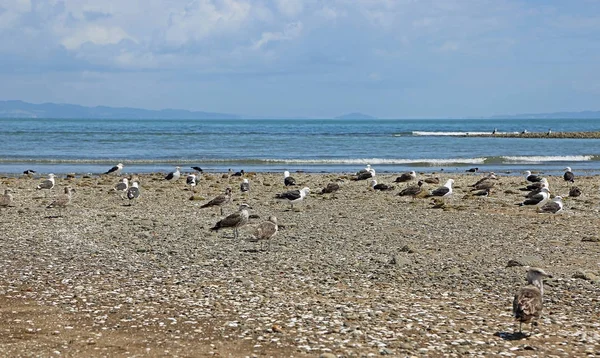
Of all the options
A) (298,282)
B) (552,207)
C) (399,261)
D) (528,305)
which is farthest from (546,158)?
(528,305)

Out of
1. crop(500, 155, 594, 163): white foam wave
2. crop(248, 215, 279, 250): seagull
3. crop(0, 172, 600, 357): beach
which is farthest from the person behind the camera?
crop(500, 155, 594, 163): white foam wave

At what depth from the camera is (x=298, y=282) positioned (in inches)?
453

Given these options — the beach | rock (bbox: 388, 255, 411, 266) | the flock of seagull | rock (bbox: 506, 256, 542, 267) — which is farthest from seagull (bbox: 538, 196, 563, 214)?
rock (bbox: 388, 255, 411, 266)

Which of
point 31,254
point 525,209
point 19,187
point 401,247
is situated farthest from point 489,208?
point 19,187

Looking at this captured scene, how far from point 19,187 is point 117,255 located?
52.9ft

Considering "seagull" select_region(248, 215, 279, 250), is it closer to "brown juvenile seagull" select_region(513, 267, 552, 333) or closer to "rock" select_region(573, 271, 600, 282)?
"rock" select_region(573, 271, 600, 282)

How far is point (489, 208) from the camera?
71.8ft

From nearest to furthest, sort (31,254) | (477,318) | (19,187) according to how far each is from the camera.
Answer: (477,318), (31,254), (19,187)

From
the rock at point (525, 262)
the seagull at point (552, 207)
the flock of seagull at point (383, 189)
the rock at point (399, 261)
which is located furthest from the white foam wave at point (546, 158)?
the rock at point (399, 261)

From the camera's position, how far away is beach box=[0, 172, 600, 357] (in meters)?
8.53

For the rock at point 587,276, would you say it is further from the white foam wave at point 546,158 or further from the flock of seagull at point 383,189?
the white foam wave at point 546,158

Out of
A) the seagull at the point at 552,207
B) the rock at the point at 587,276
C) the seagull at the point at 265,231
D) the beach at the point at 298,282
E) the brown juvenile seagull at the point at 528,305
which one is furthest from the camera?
the seagull at the point at 552,207

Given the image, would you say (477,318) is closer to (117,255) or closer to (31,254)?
(117,255)

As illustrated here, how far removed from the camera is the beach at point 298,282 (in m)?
8.53
